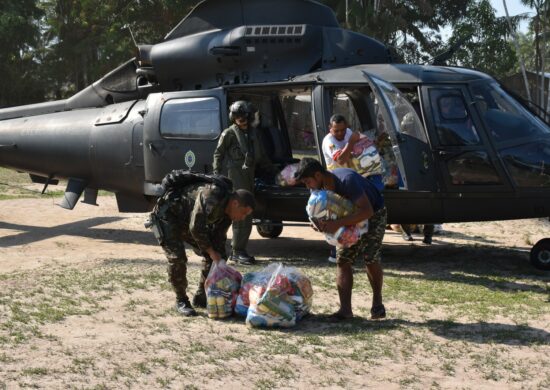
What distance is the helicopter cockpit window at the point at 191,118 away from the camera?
975 cm

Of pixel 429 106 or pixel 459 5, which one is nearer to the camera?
pixel 429 106

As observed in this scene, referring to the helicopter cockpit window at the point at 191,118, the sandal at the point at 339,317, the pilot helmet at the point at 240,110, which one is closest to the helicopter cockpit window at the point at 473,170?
the pilot helmet at the point at 240,110

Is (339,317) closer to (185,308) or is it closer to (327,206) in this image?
(327,206)

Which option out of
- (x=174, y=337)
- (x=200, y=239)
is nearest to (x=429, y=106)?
(x=200, y=239)

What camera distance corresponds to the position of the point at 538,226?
12.6 meters

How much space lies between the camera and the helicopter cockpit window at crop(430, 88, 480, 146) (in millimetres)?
8586

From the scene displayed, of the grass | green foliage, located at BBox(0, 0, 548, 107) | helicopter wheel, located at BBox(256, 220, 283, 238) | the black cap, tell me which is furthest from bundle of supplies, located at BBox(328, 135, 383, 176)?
green foliage, located at BBox(0, 0, 548, 107)

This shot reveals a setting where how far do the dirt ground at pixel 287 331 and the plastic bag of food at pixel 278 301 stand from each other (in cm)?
11

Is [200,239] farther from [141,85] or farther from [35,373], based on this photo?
[141,85]

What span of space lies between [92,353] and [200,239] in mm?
1243

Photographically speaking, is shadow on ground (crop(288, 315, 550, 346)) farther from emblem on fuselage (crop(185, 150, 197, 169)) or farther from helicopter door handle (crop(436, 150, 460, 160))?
emblem on fuselage (crop(185, 150, 197, 169))

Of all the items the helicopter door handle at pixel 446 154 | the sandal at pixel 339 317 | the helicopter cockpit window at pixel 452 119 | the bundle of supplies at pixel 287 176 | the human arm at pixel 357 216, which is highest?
the helicopter cockpit window at pixel 452 119

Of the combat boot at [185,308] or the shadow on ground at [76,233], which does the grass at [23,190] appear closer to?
the shadow on ground at [76,233]

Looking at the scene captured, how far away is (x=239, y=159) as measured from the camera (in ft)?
30.1
